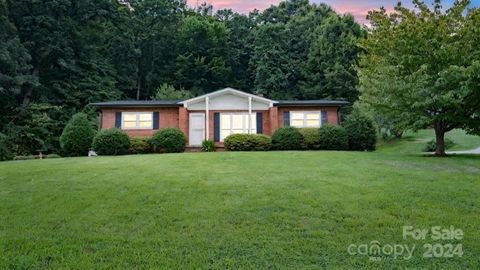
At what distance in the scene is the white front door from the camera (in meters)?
23.1

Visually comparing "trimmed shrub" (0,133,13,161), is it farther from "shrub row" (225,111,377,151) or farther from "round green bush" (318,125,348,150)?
"round green bush" (318,125,348,150)

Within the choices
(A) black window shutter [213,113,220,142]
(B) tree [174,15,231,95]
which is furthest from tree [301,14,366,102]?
(A) black window shutter [213,113,220,142]

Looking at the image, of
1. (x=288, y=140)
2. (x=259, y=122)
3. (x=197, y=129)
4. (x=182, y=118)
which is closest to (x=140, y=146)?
(x=182, y=118)

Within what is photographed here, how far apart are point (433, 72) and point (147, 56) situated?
34925 millimetres

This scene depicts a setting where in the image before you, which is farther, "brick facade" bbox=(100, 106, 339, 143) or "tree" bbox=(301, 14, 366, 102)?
"tree" bbox=(301, 14, 366, 102)

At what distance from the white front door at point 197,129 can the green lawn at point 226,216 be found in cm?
1274

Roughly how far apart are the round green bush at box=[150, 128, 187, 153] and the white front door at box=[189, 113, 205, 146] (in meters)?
2.93

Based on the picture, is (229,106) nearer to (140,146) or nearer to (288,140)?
(288,140)

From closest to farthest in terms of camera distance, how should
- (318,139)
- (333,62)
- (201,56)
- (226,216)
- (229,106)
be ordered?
(226,216) < (318,139) < (229,106) < (333,62) < (201,56)

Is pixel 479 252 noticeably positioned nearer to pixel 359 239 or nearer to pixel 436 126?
pixel 359 239

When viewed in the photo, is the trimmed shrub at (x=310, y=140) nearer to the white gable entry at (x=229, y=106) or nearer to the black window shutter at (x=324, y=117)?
the black window shutter at (x=324, y=117)

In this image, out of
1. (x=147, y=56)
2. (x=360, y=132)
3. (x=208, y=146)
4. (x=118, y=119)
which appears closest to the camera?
(x=360, y=132)

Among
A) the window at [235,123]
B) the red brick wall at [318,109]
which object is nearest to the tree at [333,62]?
the red brick wall at [318,109]

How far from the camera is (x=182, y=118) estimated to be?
74.2 ft
